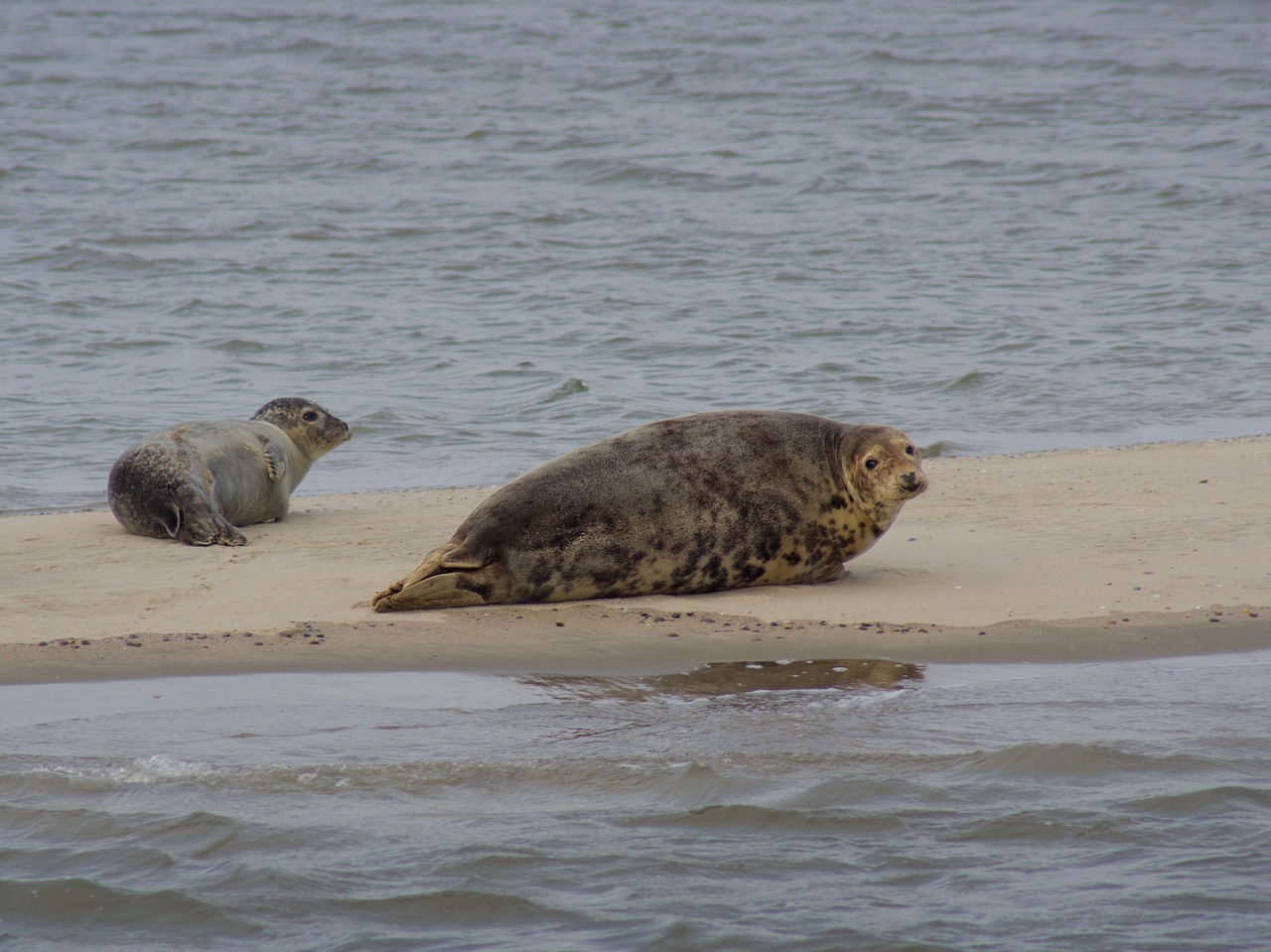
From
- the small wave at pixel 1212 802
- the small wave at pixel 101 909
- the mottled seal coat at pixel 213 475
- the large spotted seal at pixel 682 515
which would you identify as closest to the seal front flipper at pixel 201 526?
the mottled seal coat at pixel 213 475

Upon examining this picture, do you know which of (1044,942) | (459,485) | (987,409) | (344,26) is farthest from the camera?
(344,26)

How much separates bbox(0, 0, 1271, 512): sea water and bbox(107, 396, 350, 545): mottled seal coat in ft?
2.47

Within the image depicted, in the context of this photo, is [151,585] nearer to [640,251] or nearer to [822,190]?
[640,251]

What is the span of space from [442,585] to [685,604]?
2.65 feet

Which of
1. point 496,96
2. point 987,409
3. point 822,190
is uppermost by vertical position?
point 496,96

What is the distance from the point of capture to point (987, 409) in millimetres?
10531

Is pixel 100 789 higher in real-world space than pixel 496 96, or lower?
lower

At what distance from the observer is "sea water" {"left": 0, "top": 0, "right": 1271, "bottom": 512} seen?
10648mm

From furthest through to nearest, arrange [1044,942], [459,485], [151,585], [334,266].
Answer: [334,266] < [459,485] < [151,585] < [1044,942]

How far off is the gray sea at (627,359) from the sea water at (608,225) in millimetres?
84

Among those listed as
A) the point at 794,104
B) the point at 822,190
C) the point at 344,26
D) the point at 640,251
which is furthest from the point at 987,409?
the point at 344,26

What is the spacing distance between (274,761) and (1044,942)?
180cm

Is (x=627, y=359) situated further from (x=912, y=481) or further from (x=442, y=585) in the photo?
(x=442, y=585)

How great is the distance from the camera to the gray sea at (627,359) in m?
2.98
